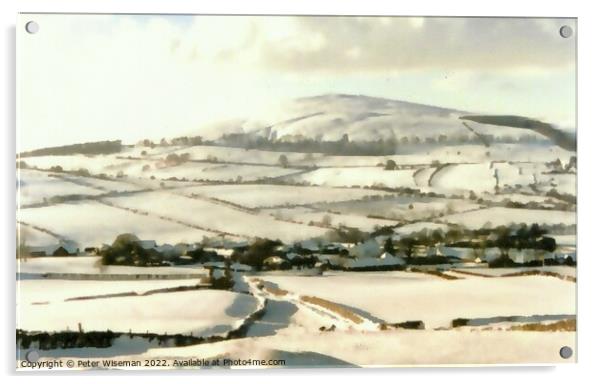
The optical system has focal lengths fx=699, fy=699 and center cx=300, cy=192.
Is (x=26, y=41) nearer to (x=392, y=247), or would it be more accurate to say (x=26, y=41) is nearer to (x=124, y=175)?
(x=124, y=175)

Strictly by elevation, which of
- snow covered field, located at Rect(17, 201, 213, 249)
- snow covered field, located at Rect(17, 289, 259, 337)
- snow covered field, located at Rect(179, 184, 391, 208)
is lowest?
snow covered field, located at Rect(17, 289, 259, 337)

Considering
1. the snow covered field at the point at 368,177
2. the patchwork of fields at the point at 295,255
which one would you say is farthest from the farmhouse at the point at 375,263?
the snow covered field at the point at 368,177

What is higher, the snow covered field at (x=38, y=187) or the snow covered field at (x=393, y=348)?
the snow covered field at (x=38, y=187)

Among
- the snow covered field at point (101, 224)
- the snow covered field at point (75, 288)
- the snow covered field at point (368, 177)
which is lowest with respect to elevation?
the snow covered field at point (75, 288)

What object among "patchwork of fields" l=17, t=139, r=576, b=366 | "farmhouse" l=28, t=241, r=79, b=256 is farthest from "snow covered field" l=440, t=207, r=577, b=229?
"farmhouse" l=28, t=241, r=79, b=256

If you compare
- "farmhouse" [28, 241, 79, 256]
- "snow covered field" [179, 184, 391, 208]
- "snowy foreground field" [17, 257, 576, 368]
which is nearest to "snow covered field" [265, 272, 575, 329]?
"snowy foreground field" [17, 257, 576, 368]

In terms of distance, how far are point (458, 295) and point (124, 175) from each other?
0.51m

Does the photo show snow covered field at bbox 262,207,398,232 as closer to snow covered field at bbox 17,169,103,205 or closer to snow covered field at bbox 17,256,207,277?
snow covered field at bbox 17,256,207,277

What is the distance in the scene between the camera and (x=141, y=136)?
0.99m

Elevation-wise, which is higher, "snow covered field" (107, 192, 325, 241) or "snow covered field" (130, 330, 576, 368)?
"snow covered field" (107, 192, 325, 241)

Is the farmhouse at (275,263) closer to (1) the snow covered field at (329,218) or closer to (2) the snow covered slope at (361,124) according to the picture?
(1) the snow covered field at (329,218)

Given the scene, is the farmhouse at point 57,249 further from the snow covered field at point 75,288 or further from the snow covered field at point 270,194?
the snow covered field at point 270,194

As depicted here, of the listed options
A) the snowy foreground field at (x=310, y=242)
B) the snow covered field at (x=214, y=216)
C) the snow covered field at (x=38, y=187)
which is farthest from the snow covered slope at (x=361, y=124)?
the snow covered field at (x=38, y=187)
